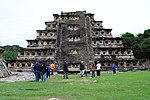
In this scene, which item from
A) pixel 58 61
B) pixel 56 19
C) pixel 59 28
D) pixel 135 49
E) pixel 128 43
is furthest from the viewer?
pixel 128 43

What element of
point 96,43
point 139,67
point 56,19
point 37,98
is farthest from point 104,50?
point 37,98

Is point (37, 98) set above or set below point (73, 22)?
below

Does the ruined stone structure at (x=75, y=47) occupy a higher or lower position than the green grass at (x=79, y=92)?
higher

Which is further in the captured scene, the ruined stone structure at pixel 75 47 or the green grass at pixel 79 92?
the ruined stone structure at pixel 75 47

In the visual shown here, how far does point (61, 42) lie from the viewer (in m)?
31.9

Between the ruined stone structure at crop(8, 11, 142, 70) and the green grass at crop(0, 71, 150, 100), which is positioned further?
the ruined stone structure at crop(8, 11, 142, 70)

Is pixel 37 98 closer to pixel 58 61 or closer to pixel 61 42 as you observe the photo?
pixel 58 61

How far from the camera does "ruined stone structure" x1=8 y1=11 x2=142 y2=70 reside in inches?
1176

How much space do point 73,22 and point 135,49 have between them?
15903mm

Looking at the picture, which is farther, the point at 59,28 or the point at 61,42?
the point at 59,28

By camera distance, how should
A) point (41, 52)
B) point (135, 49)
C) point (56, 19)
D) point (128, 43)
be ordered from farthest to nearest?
1. point (128, 43)
2. point (135, 49)
3. point (56, 19)
4. point (41, 52)

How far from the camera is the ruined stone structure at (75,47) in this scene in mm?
29875

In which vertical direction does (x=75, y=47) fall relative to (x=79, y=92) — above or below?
above

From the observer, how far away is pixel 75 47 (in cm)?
3080
